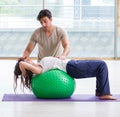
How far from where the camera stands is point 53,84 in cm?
486

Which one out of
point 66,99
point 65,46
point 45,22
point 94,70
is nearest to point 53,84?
point 66,99

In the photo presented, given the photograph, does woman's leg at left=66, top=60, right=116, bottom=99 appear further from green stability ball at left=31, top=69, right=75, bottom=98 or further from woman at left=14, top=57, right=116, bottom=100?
green stability ball at left=31, top=69, right=75, bottom=98

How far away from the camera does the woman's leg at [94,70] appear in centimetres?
495

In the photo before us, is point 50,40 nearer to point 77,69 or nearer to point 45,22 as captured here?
point 45,22

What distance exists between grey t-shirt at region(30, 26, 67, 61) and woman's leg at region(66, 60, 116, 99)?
430 mm

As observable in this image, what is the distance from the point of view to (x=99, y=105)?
15.2 ft

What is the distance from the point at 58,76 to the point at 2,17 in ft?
18.8

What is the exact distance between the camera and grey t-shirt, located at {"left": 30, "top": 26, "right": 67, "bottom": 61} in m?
5.27

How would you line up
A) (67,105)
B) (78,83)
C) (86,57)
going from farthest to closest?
(86,57)
(78,83)
(67,105)

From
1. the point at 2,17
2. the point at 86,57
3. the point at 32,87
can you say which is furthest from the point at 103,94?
the point at 2,17

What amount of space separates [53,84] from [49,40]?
69 centimetres

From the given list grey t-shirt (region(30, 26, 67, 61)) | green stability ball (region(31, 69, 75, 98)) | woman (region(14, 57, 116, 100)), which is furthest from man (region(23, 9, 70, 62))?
green stability ball (region(31, 69, 75, 98))

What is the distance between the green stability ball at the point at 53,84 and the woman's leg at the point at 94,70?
12 cm

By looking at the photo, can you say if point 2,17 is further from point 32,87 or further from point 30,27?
point 32,87
